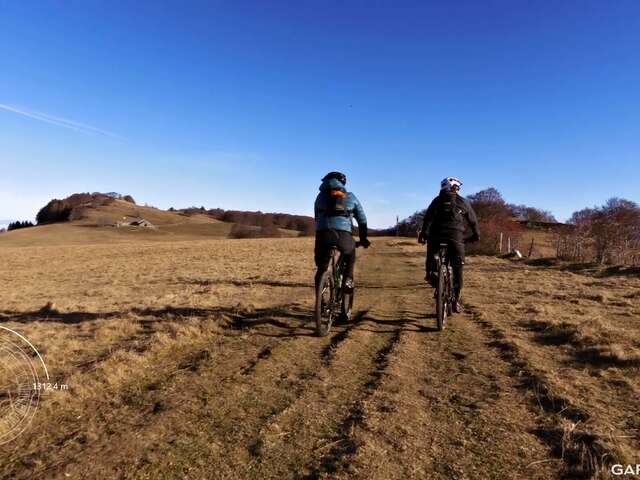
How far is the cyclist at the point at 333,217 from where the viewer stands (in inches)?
252

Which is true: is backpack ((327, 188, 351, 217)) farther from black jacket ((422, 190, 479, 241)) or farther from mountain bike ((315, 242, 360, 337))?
black jacket ((422, 190, 479, 241))

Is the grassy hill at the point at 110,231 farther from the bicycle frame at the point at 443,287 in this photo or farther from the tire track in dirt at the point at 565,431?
the tire track in dirt at the point at 565,431

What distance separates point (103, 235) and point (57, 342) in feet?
284

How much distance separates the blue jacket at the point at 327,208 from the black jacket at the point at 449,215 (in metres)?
1.33

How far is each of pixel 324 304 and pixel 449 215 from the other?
2420mm

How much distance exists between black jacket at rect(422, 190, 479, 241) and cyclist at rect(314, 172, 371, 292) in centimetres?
129

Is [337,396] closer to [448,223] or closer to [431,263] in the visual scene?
[431,263]

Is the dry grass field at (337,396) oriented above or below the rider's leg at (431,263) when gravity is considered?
below

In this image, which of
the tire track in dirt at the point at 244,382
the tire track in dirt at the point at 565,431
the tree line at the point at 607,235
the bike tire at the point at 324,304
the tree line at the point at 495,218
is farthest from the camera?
the tree line at the point at 495,218

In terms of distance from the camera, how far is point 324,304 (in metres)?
6.36

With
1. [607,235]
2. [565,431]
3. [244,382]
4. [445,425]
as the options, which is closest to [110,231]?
[607,235]

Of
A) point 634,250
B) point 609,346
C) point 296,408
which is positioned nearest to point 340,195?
point 296,408
